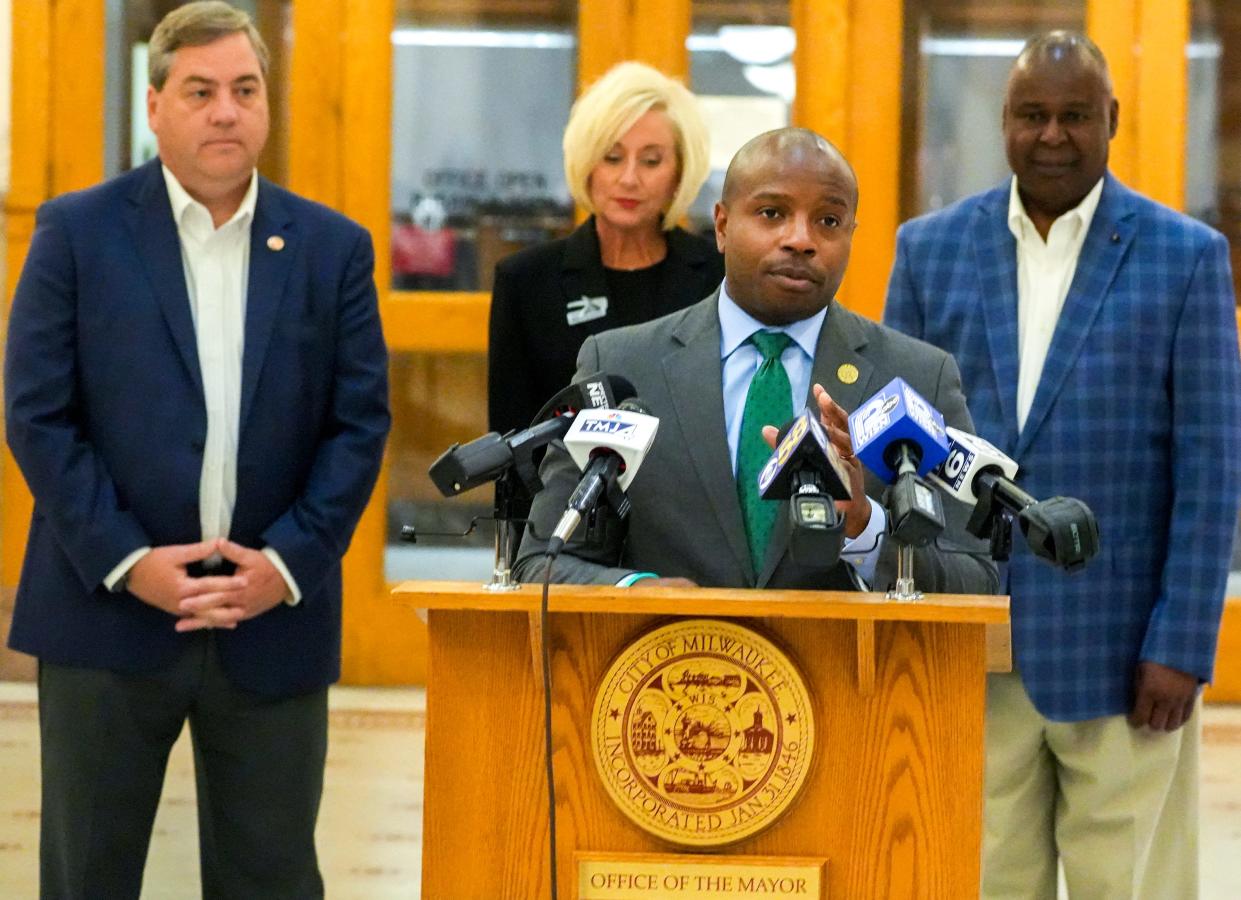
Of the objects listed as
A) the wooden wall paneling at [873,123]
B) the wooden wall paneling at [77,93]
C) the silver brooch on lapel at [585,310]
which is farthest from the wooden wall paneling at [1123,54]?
the wooden wall paneling at [77,93]

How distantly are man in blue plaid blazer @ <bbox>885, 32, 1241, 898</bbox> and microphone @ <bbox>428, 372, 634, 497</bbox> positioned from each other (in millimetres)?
1229

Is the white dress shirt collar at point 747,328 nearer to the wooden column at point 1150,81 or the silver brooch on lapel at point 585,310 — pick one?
the silver brooch on lapel at point 585,310

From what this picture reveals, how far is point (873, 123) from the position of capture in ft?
19.3

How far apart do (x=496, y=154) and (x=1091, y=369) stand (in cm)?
337

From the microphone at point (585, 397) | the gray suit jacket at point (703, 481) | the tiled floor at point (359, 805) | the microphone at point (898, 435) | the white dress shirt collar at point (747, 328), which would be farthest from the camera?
the tiled floor at point (359, 805)

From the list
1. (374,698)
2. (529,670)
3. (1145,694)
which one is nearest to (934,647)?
(529,670)

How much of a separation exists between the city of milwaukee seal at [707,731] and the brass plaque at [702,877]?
3 cm

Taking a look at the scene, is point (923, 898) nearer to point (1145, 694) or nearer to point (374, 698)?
point (1145, 694)

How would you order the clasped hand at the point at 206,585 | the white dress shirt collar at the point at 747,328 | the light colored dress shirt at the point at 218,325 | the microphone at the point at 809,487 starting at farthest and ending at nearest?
1. the light colored dress shirt at the point at 218,325
2. the clasped hand at the point at 206,585
3. the white dress shirt collar at the point at 747,328
4. the microphone at the point at 809,487

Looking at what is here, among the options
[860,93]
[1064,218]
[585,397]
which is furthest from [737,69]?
[585,397]

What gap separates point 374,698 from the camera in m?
5.81

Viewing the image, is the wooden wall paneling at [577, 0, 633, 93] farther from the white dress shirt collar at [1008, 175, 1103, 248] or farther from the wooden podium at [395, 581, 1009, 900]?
the wooden podium at [395, 581, 1009, 900]

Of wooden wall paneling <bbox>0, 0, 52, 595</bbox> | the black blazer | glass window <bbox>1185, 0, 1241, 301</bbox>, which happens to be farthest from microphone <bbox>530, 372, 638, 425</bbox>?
glass window <bbox>1185, 0, 1241, 301</bbox>

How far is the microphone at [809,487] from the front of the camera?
1.72m
